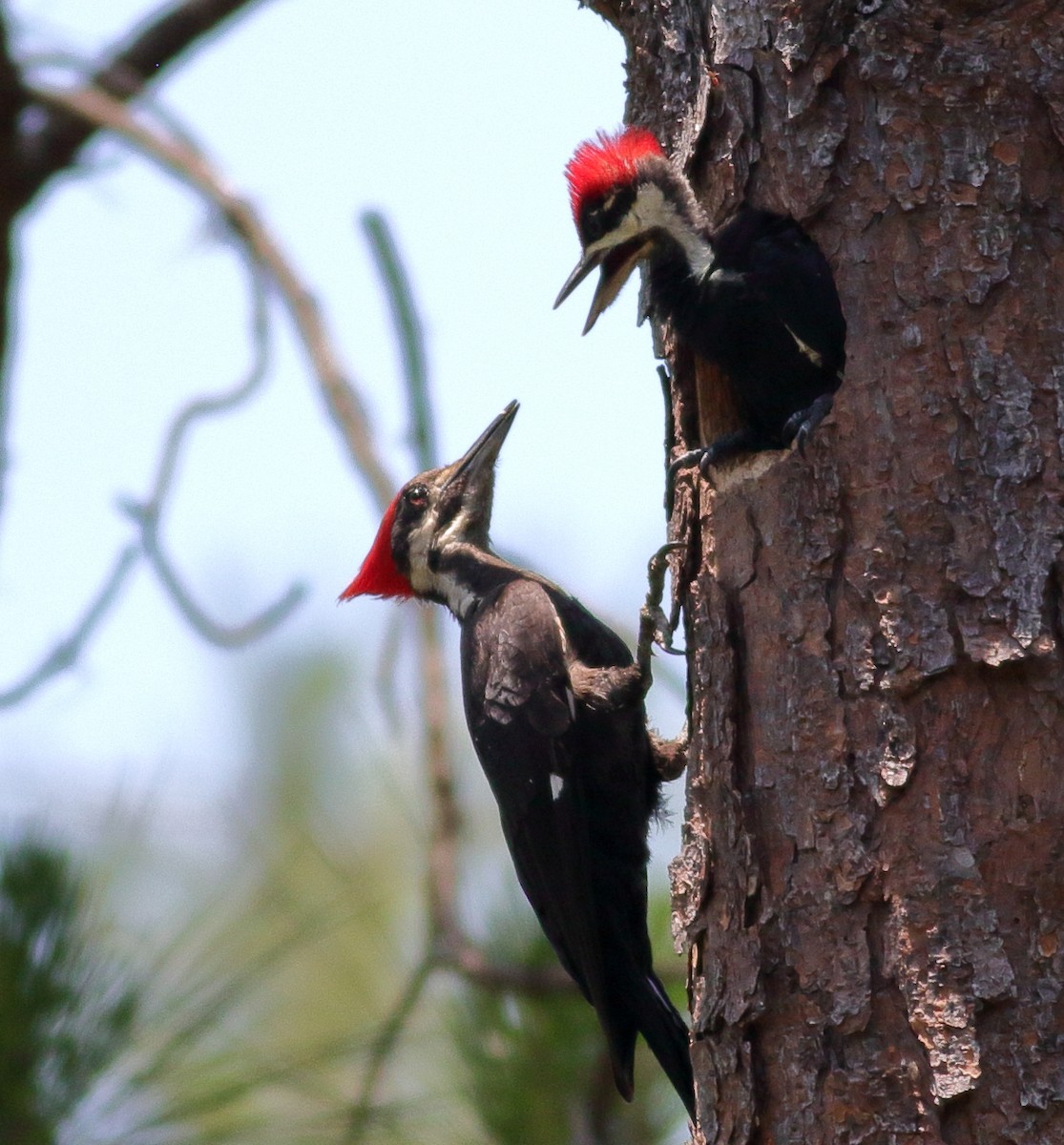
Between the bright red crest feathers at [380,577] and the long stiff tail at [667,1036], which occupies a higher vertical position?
the bright red crest feathers at [380,577]

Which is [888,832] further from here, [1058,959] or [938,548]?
[938,548]

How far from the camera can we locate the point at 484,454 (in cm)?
364

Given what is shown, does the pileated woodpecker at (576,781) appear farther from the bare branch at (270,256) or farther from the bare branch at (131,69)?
the bare branch at (131,69)

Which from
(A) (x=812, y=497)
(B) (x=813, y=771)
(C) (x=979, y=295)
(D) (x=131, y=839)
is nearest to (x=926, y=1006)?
(B) (x=813, y=771)

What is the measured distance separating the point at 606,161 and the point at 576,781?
126 cm

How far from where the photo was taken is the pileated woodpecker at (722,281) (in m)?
2.35

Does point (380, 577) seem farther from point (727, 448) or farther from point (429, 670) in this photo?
point (727, 448)

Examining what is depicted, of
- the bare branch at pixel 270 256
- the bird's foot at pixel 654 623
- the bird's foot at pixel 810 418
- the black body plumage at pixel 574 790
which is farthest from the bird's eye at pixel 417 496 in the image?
the bird's foot at pixel 810 418

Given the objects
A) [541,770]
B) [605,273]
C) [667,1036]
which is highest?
[605,273]

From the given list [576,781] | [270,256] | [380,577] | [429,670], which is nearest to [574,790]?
[576,781]

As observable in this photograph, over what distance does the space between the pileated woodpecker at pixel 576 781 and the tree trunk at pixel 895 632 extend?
0.57m

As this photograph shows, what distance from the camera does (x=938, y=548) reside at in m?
2.01

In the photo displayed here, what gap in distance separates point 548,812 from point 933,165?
1.47 metres

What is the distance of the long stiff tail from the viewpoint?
264 cm
